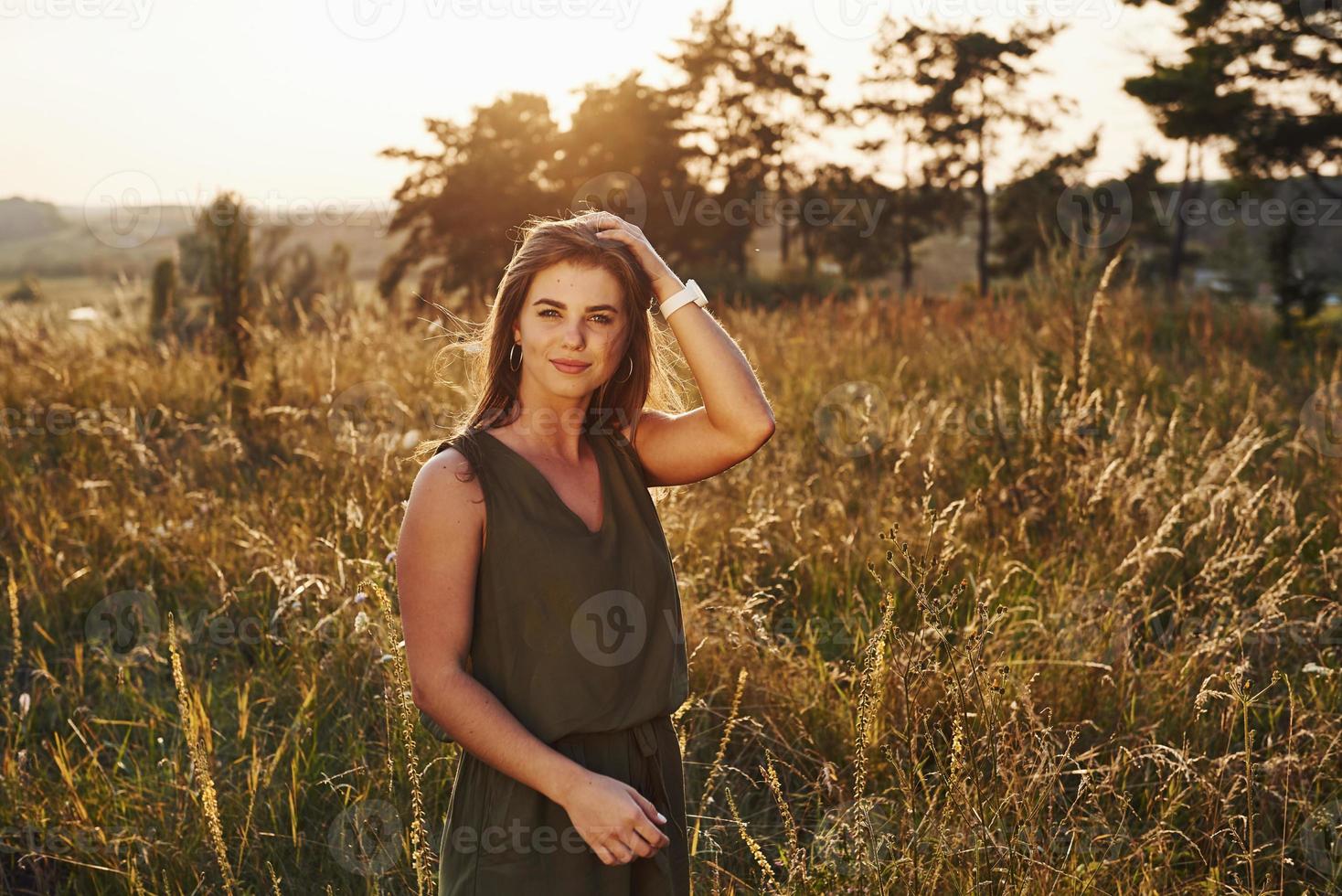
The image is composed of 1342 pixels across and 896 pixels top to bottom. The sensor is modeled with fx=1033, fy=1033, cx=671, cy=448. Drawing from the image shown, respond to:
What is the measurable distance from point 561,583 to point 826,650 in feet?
6.05

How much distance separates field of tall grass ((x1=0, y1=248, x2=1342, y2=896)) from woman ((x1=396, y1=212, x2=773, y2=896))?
238mm

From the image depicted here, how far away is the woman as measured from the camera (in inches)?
58.9

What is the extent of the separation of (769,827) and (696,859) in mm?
302

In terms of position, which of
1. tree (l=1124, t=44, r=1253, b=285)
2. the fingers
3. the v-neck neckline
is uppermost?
tree (l=1124, t=44, r=1253, b=285)

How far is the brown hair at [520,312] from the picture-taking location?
1.72 m

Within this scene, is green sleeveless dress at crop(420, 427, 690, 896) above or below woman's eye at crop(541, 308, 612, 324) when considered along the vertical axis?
below

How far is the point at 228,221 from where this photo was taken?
697 cm

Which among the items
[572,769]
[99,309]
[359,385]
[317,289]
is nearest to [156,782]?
[572,769]
